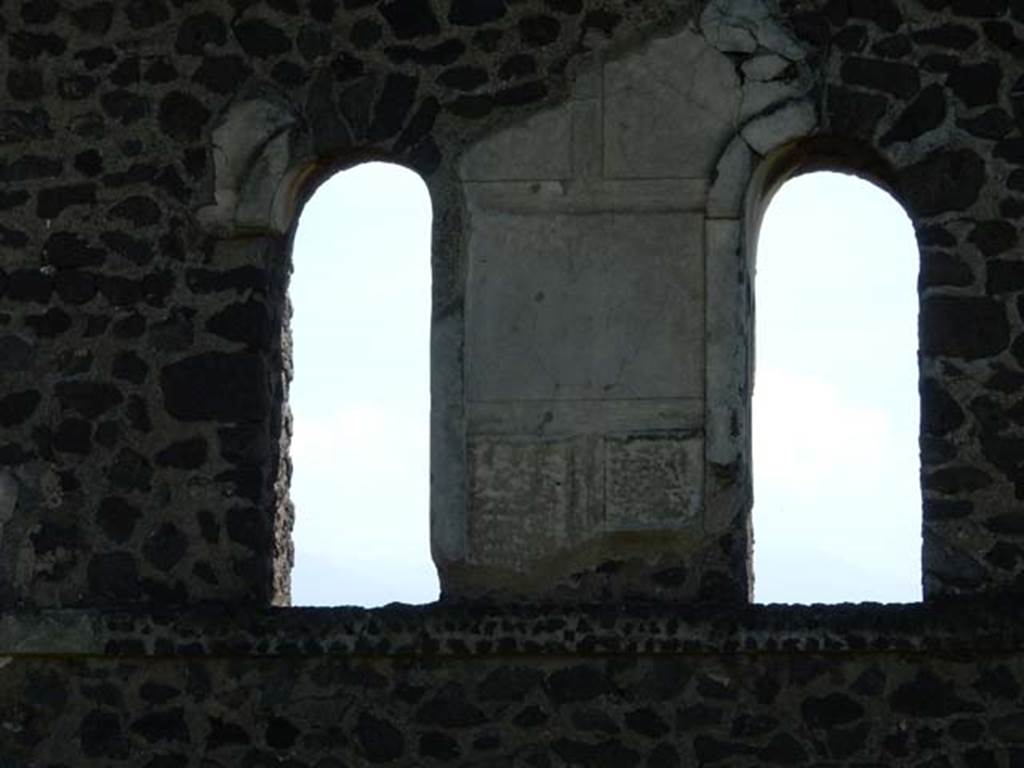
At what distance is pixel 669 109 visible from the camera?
1384cm

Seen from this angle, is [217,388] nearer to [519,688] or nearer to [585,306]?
[585,306]

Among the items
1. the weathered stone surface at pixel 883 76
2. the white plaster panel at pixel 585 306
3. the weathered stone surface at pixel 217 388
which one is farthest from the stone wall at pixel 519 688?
the weathered stone surface at pixel 883 76

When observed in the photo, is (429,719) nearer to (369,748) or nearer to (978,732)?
(369,748)

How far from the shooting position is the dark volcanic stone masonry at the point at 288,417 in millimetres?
13297

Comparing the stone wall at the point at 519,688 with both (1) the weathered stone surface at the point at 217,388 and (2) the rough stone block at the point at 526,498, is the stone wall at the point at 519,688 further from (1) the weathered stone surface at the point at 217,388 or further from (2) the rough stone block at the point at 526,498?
(1) the weathered stone surface at the point at 217,388

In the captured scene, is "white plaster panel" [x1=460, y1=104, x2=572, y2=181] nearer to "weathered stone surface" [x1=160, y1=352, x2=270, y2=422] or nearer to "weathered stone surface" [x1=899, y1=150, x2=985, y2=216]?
"weathered stone surface" [x1=160, y1=352, x2=270, y2=422]

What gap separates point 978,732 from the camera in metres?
13.2

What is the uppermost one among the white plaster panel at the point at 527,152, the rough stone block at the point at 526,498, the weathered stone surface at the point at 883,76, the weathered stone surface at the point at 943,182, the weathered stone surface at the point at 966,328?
the weathered stone surface at the point at 883,76

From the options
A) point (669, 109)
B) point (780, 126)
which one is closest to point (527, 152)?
point (669, 109)

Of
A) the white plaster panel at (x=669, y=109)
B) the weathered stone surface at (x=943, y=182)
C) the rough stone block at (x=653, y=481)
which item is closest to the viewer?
the rough stone block at (x=653, y=481)

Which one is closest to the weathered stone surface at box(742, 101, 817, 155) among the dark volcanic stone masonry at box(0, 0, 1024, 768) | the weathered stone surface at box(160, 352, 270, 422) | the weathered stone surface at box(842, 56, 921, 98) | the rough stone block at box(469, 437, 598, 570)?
the dark volcanic stone masonry at box(0, 0, 1024, 768)

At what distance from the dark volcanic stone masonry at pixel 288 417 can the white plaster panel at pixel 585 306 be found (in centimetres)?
14

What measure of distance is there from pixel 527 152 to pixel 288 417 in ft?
4.75

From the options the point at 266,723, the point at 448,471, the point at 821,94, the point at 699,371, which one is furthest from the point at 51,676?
the point at 821,94
